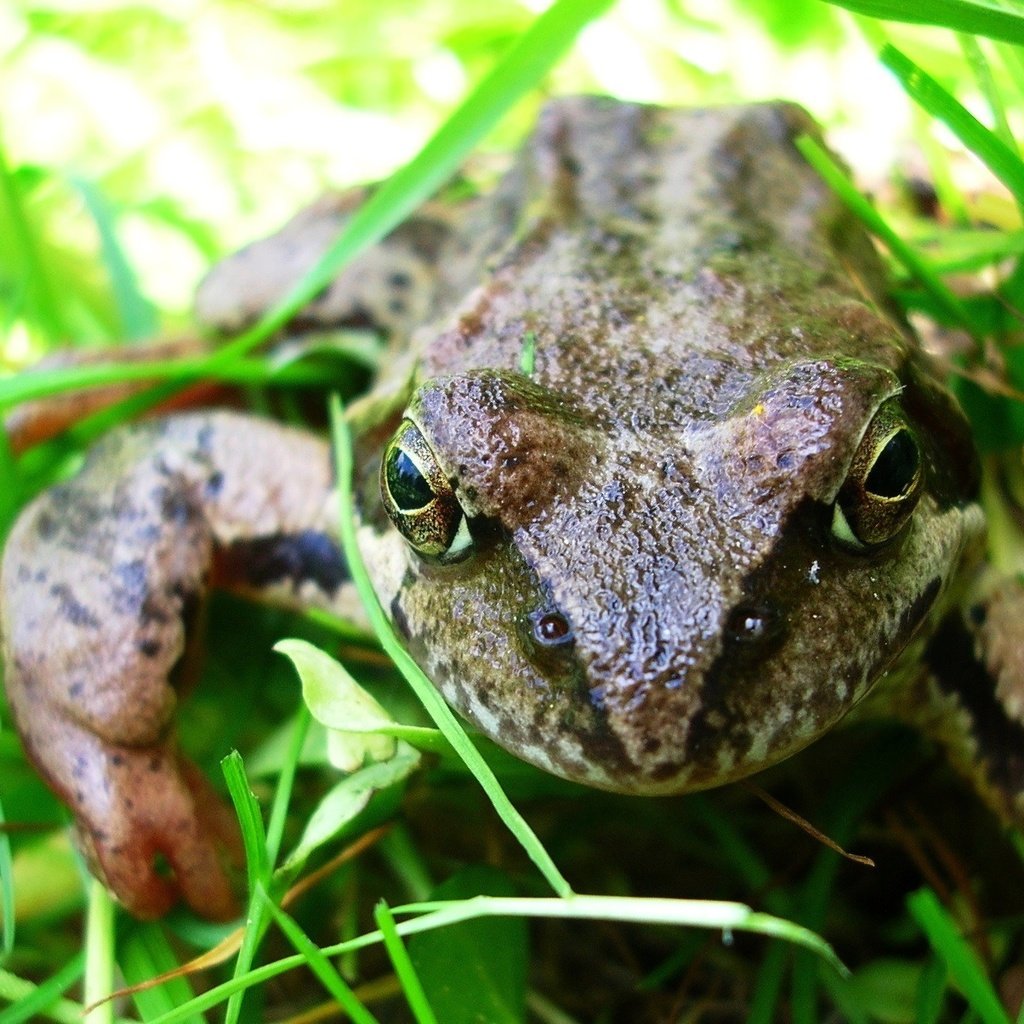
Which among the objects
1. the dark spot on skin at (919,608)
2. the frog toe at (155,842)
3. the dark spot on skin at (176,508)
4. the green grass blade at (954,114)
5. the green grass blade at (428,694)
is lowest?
the frog toe at (155,842)

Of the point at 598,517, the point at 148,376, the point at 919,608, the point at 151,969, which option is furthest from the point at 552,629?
the point at 148,376

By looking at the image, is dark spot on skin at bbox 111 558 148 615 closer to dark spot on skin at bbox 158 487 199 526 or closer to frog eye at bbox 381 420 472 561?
dark spot on skin at bbox 158 487 199 526

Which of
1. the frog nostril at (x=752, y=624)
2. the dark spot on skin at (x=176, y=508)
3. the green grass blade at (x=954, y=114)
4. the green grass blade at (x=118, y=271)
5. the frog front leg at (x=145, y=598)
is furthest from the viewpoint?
the green grass blade at (x=118, y=271)

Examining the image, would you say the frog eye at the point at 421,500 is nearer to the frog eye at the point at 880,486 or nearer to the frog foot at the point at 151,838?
the frog eye at the point at 880,486

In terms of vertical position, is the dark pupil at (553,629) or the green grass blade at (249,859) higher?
the dark pupil at (553,629)

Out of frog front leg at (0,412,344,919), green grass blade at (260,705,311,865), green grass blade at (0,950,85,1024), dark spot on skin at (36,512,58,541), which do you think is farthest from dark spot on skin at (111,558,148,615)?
green grass blade at (0,950,85,1024)

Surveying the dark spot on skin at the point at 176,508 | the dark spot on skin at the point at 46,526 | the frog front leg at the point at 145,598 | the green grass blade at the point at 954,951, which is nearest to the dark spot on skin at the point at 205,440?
the frog front leg at the point at 145,598

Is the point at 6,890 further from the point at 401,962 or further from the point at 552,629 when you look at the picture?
the point at 552,629
